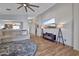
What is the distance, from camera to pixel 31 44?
2395 mm

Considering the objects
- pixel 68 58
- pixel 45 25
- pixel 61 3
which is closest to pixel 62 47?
pixel 68 58

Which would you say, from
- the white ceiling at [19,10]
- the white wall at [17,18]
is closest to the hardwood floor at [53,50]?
the white wall at [17,18]

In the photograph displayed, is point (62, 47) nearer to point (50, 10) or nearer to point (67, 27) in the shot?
point (67, 27)

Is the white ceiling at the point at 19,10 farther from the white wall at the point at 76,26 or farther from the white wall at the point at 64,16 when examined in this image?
the white wall at the point at 76,26

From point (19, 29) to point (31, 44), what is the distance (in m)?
0.40

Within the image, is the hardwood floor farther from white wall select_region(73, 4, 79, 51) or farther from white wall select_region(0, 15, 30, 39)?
white wall select_region(0, 15, 30, 39)

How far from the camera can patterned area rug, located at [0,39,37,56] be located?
2.29 meters

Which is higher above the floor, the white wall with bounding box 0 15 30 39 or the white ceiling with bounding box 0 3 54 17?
the white ceiling with bounding box 0 3 54 17

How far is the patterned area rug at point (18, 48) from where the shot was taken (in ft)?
7.52

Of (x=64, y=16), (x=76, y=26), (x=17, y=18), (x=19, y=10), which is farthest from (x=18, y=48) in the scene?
(x=76, y=26)

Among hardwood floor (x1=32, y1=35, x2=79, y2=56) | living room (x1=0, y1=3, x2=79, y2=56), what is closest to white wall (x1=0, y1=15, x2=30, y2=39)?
living room (x1=0, y1=3, x2=79, y2=56)

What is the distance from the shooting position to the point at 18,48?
2328 millimetres

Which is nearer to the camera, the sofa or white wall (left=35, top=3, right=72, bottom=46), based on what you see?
white wall (left=35, top=3, right=72, bottom=46)

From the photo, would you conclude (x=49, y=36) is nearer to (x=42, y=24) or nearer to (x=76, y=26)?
(x=42, y=24)
